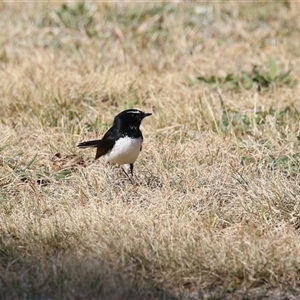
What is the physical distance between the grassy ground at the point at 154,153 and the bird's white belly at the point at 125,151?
0.13 meters

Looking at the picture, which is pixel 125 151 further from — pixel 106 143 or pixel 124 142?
pixel 106 143

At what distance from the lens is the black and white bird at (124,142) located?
640 centimetres

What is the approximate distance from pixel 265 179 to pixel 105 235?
1423 mm

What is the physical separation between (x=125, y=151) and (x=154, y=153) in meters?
0.55

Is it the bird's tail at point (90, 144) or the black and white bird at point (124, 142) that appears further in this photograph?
the bird's tail at point (90, 144)

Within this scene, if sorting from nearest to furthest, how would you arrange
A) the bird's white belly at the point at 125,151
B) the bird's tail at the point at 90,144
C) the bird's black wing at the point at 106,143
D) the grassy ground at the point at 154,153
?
the grassy ground at the point at 154,153 < the bird's white belly at the point at 125,151 < the bird's black wing at the point at 106,143 < the bird's tail at the point at 90,144

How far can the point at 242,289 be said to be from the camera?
194 inches

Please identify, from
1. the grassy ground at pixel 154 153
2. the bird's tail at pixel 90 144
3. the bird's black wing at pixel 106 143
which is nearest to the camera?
the grassy ground at pixel 154 153

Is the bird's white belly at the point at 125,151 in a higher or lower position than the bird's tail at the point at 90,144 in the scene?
higher


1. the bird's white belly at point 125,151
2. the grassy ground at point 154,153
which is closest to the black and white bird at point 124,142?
the bird's white belly at point 125,151

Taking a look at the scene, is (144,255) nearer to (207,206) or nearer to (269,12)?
(207,206)

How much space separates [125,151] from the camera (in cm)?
638

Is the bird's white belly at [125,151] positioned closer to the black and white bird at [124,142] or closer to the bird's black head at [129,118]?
the black and white bird at [124,142]

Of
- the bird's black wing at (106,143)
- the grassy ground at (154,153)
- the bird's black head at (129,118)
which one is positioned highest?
the bird's black head at (129,118)
